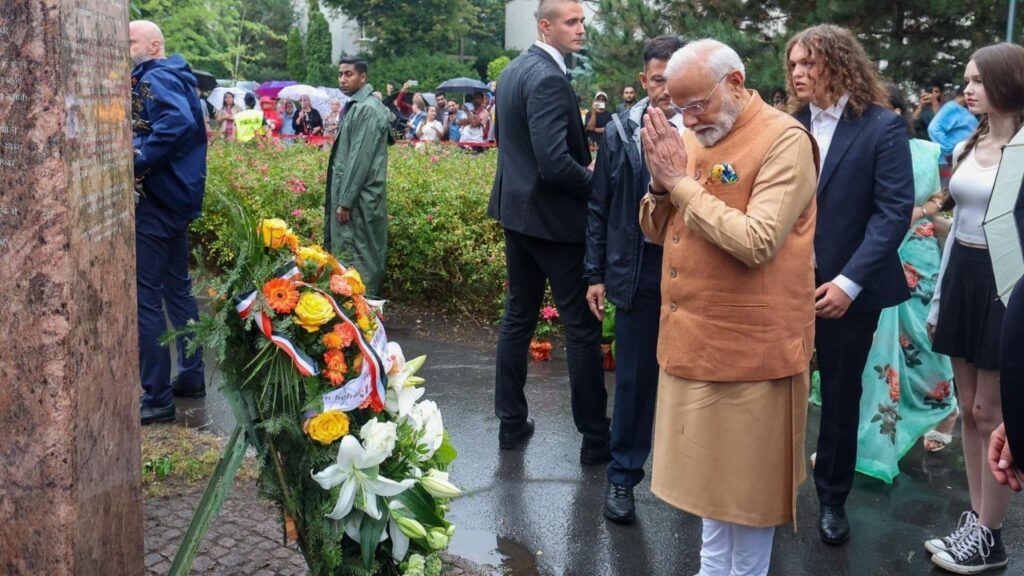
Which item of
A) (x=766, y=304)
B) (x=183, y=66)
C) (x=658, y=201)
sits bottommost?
(x=766, y=304)

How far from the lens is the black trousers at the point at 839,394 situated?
165 inches

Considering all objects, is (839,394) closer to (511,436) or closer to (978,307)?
(978,307)

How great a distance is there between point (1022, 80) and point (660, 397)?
1846 millimetres

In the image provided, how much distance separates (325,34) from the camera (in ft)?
177

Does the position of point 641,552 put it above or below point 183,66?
below

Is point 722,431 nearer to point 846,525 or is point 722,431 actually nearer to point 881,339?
point 846,525

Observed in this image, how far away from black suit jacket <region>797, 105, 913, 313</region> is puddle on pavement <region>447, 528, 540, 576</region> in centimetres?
161

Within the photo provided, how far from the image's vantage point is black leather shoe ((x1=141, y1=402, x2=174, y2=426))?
557cm

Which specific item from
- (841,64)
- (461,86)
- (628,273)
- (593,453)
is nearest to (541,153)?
(628,273)

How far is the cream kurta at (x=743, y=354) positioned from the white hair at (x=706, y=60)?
0.53ft

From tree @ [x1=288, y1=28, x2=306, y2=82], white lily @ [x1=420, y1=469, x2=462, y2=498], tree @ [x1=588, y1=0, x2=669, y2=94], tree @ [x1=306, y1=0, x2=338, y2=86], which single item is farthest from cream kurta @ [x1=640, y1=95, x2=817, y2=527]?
tree @ [x1=288, y1=28, x2=306, y2=82]

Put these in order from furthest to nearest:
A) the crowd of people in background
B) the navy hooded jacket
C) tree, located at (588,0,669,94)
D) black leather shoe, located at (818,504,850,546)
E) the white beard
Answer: the crowd of people in background < tree, located at (588,0,669,94) < the navy hooded jacket < black leather shoe, located at (818,504,850,546) < the white beard

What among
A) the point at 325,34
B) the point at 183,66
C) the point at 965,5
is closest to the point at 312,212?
the point at 183,66

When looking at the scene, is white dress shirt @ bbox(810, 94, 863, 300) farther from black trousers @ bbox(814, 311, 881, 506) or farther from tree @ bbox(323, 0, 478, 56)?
tree @ bbox(323, 0, 478, 56)
